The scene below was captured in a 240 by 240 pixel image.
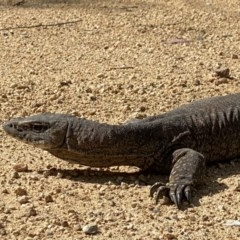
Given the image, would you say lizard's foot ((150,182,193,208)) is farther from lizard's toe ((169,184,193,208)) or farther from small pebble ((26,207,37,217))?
small pebble ((26,207,37,217))

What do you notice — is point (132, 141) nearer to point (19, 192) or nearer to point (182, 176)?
point (182, 176)

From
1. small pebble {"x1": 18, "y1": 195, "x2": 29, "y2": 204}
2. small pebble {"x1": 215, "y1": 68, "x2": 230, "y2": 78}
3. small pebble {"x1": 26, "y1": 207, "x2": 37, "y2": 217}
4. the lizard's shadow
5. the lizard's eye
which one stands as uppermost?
small pebble {"x1": 215, "y1": 68, "x2": 230, "y2": 78}

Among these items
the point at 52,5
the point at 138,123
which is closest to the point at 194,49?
the point at 52,5

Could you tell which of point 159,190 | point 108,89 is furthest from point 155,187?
point 108,89

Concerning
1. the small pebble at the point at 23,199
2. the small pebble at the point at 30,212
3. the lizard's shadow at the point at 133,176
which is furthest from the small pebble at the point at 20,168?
the small pebble at the point at 30,212

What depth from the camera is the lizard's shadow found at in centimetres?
717

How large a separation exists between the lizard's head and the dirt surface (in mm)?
247

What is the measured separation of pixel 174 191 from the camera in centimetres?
675

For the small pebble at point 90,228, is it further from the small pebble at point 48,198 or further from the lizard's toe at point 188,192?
the lizard's toe at point 188,192

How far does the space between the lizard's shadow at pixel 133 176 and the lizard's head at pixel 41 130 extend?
27 cm

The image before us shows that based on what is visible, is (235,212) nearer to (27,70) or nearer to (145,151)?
(145,151)

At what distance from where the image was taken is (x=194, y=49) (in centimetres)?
1079

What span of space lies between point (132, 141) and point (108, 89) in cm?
216

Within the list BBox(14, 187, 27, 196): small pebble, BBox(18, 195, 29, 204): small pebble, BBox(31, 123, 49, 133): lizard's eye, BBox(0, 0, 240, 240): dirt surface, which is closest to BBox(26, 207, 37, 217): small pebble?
BBox(0, 0, 240, 240): dirt surface
